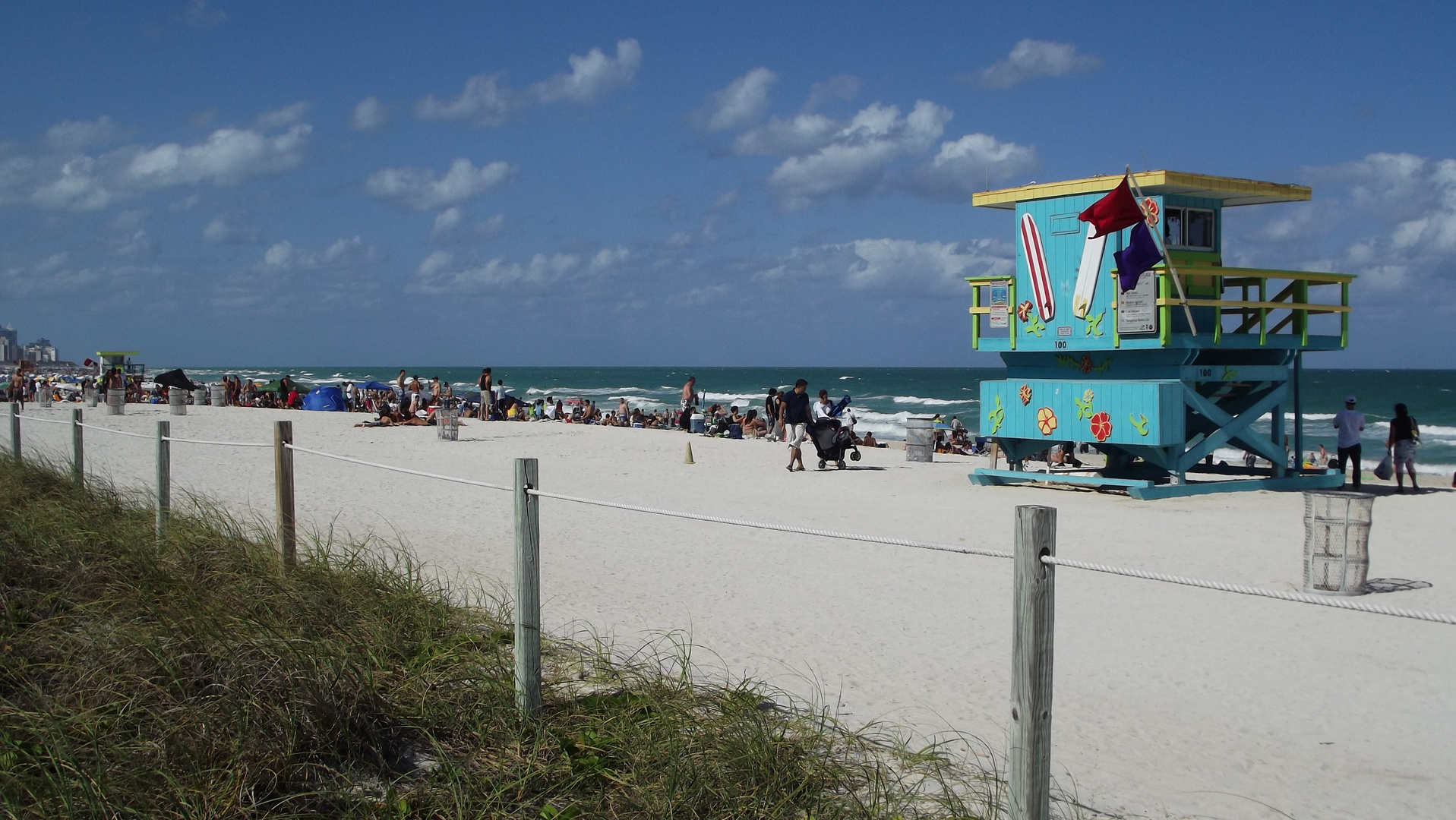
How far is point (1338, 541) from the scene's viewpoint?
8359 millimetres

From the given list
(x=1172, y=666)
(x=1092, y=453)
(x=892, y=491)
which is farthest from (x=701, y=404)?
(x=1172, y=666)

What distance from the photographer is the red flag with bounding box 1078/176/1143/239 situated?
13023mm

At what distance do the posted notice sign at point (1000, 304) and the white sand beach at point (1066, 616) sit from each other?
241 cm

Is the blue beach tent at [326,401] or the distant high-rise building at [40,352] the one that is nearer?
the blue beach tent at [326,401]

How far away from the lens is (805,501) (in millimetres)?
14109

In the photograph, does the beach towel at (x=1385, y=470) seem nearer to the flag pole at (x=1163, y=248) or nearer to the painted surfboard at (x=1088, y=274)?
the flag pole at (x=1163, y=248)

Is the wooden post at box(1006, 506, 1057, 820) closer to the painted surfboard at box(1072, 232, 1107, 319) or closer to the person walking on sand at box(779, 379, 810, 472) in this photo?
the painted surfboard at box(1072, 232, 1107, 319)

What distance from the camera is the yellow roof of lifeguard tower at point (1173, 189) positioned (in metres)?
13.6

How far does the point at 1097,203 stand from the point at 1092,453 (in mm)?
15171

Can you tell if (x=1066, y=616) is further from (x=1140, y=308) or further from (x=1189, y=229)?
(x=1189, y=229)

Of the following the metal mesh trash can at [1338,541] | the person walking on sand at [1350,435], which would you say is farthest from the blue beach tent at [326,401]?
the metal mesh trash can at [1338,541]

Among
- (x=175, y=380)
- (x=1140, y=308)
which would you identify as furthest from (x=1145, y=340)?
(x=175, y=380)

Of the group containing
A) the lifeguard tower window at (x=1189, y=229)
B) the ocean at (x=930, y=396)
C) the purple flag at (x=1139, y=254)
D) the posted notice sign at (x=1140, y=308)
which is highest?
the lifeguard tower window at (x=1189, y=229)

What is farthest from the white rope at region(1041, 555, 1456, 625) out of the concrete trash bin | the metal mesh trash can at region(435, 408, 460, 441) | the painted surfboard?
the metal mesh trash can at region(435, 408, 460, 441)
